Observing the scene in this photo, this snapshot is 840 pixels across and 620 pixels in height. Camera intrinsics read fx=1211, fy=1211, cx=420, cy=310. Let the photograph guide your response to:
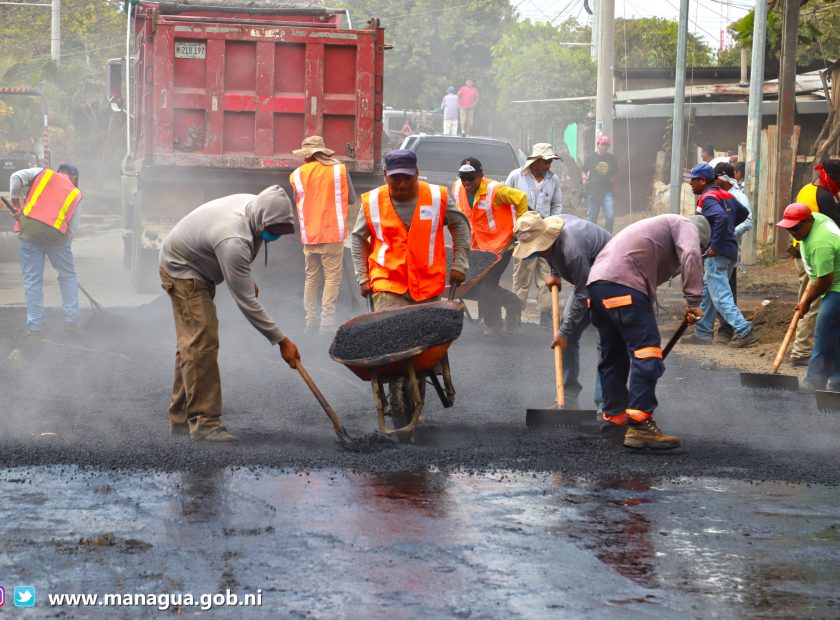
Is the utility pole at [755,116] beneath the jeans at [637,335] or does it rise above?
above

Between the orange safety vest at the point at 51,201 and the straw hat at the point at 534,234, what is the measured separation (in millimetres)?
5535

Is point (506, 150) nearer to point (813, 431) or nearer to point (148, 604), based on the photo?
point (813, 431)

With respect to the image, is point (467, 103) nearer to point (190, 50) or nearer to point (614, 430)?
point (190, 50)

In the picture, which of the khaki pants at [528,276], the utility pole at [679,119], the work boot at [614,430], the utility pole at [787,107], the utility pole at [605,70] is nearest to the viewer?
the work boot at [614,430]

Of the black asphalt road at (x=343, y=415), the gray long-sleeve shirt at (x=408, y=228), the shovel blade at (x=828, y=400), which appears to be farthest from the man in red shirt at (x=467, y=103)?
the gray long-sleeve shirt at (x=408, y=228)

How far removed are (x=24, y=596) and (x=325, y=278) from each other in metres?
7.44

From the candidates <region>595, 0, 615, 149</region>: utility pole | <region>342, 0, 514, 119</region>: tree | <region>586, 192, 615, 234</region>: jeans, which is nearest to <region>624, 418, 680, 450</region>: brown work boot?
<region>586, 192, 615, 234</region>: jeans

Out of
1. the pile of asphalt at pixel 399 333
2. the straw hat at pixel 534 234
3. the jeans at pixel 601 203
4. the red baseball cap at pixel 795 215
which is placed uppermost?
the red baseball cap at pixel 795 215

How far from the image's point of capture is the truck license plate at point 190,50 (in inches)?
494

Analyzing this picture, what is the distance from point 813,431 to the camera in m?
7.55

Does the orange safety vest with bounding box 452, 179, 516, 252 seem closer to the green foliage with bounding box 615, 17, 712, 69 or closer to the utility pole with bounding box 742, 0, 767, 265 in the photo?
the utility pole with bounding box 742, 0, 767, 265

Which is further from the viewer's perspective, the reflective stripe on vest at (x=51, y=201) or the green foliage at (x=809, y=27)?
the green foliage at (x=809, y=27)

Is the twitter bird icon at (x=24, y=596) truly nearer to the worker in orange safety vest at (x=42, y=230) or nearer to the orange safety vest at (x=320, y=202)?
the worker in orange safety vest at (x=42, y=230)

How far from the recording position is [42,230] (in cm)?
1119
